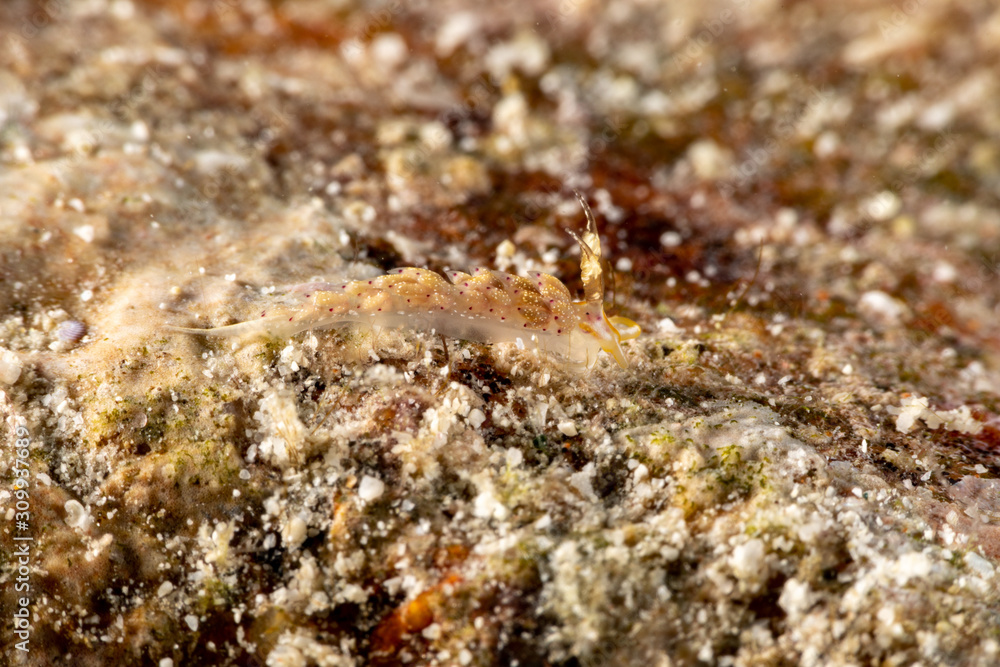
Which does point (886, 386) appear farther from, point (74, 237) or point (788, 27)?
point (74, 237)

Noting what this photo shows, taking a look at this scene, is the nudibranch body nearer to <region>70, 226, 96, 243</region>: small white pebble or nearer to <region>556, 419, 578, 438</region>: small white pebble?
<region>556, 419, 578, 438</region>: small white pebble

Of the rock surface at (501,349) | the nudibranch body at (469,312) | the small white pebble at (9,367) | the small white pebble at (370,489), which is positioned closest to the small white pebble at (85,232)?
the rock surface at (501,349)

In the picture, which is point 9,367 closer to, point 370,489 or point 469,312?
point 370,489

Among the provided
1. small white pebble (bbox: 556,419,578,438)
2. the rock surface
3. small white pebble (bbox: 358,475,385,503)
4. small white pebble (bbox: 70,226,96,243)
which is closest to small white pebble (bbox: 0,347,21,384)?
the rock surface

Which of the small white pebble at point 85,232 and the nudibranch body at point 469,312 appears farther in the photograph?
the small white pebble at point 85,232

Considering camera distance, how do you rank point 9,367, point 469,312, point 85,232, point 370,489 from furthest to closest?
point 85,232, point 469,312, point 9,367, point 370,489

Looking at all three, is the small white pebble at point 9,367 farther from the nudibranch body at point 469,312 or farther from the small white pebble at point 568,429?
the small white pebble at point 568,429

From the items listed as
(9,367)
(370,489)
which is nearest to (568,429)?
(370,489)

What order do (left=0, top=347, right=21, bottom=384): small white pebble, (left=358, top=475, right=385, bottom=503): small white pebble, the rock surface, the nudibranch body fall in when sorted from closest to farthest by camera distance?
the rock surface
(left=358, top=475, right=385, bottom=503): small white pebble
(left=0, top=347, right=21, bottom=384): small white pebble
the nudibranch body
